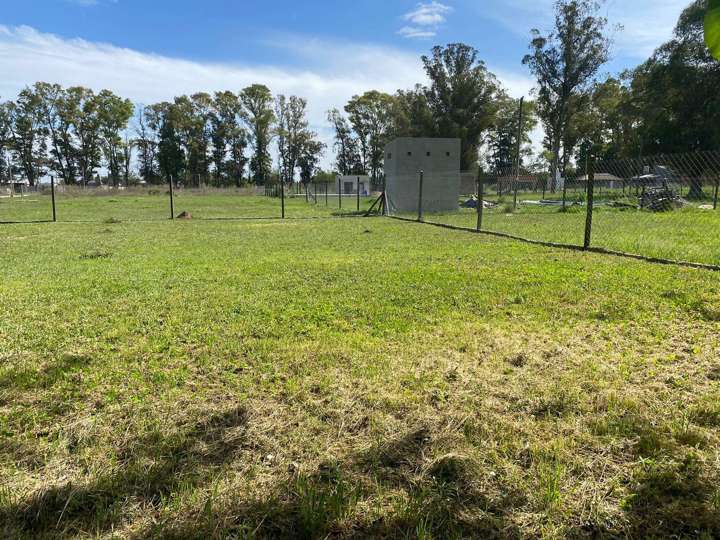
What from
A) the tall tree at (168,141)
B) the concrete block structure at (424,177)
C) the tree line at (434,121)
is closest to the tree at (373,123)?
the tree line at (434,121)

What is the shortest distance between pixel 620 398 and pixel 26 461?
260 centimetres

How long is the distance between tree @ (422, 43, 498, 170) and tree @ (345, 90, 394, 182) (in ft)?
48.3

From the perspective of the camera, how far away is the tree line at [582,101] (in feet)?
93.9

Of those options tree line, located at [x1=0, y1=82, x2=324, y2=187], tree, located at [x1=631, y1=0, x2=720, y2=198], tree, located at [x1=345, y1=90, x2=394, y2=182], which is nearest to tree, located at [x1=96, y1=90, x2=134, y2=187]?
tree line, located at [x1=0, y1=82, x2=324, y2=187]

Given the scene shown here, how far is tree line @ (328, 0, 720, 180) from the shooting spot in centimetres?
2861

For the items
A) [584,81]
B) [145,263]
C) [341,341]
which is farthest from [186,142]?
[341,341]

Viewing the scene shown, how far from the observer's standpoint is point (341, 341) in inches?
118

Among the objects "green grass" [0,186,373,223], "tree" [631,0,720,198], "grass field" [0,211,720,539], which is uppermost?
"tree" [631,0,720,198]

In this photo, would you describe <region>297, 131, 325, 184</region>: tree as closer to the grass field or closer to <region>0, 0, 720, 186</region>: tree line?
<region>0, 0, 720, 186</region>: tree line

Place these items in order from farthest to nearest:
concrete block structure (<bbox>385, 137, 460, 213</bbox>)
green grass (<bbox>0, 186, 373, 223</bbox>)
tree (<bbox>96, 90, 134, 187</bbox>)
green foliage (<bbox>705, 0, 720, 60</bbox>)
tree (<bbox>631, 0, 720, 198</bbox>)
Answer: tree (<bbox>96, 90, 134, 187</bbox>) → tree (<bbox>631, 0, 720, 198</bbox>) → concrete block structure (<bbox>385, 137, 460, 213</bbox>) → green grass (<bbox>0, 186, 373, 223</bbox>) → green foliage (<bbox>705, 0, 720, 60</bbox>)

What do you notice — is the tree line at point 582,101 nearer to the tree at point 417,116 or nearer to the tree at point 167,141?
the tree at point 417,116

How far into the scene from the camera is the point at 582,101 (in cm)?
3972

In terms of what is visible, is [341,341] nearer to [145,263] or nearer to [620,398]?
[620,398]

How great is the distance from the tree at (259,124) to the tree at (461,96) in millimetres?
22284
